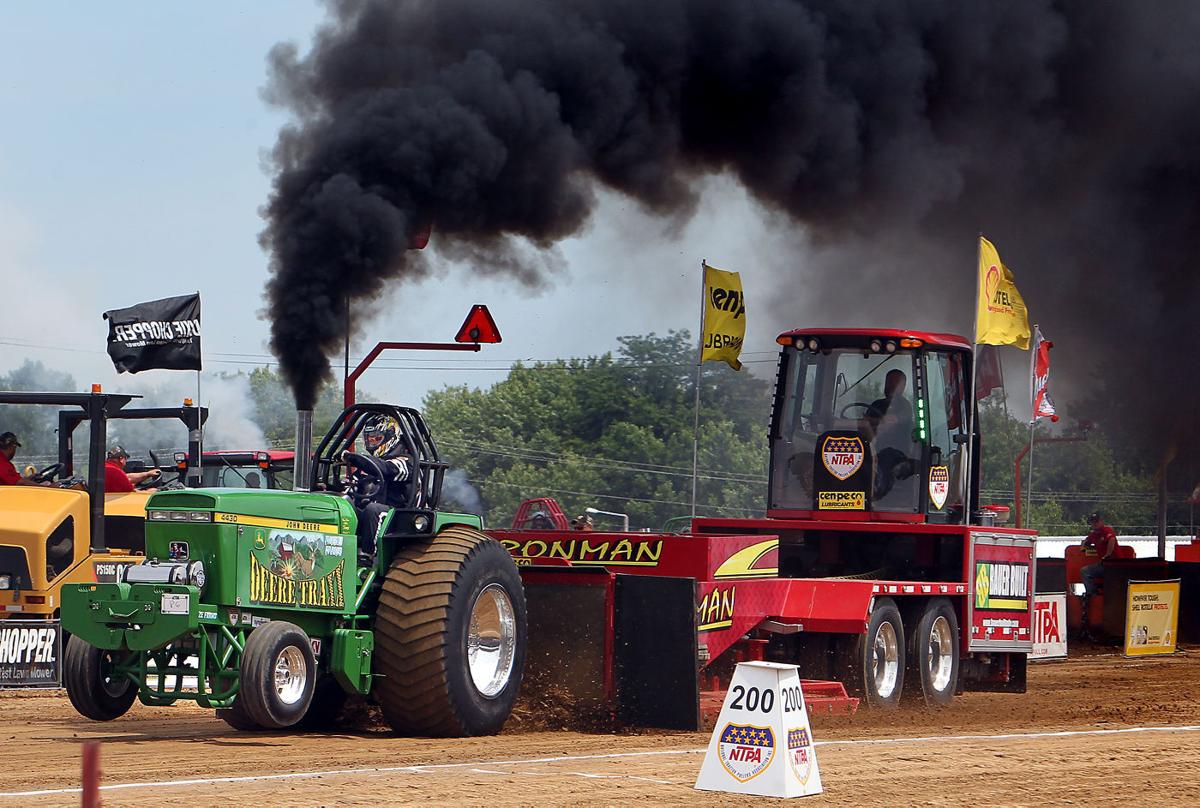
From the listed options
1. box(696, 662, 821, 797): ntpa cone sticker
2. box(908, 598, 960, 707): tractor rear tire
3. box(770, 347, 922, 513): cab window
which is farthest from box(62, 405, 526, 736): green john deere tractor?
box(770, 347, 922, 513): cab window

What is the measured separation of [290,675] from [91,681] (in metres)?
1.13

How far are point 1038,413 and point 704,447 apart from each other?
33813 millimetres

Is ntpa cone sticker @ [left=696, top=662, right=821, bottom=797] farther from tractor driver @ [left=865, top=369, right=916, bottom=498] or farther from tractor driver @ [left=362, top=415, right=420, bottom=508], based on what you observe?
tractor driver @ [left=865, top=369, right=916, bottom=498]

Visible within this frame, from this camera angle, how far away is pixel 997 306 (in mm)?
17438

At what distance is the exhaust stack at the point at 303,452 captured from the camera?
11195 millimetres

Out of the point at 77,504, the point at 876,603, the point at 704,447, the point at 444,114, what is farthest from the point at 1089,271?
the point at 704,447

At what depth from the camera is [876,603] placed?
41.6 ft

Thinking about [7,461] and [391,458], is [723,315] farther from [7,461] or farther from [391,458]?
[391,458]

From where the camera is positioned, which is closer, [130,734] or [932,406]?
[130,734]

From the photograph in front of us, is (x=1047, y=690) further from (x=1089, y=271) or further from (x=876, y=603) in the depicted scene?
(x=1089, y=271)

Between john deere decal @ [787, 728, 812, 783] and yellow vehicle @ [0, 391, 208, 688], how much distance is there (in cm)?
671

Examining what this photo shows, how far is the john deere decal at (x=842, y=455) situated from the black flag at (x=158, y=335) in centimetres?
533

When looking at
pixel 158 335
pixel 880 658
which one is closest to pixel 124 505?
pixel 158 335

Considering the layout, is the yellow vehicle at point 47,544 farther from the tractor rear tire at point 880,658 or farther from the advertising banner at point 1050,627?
the advertising banner at point 1050,627
